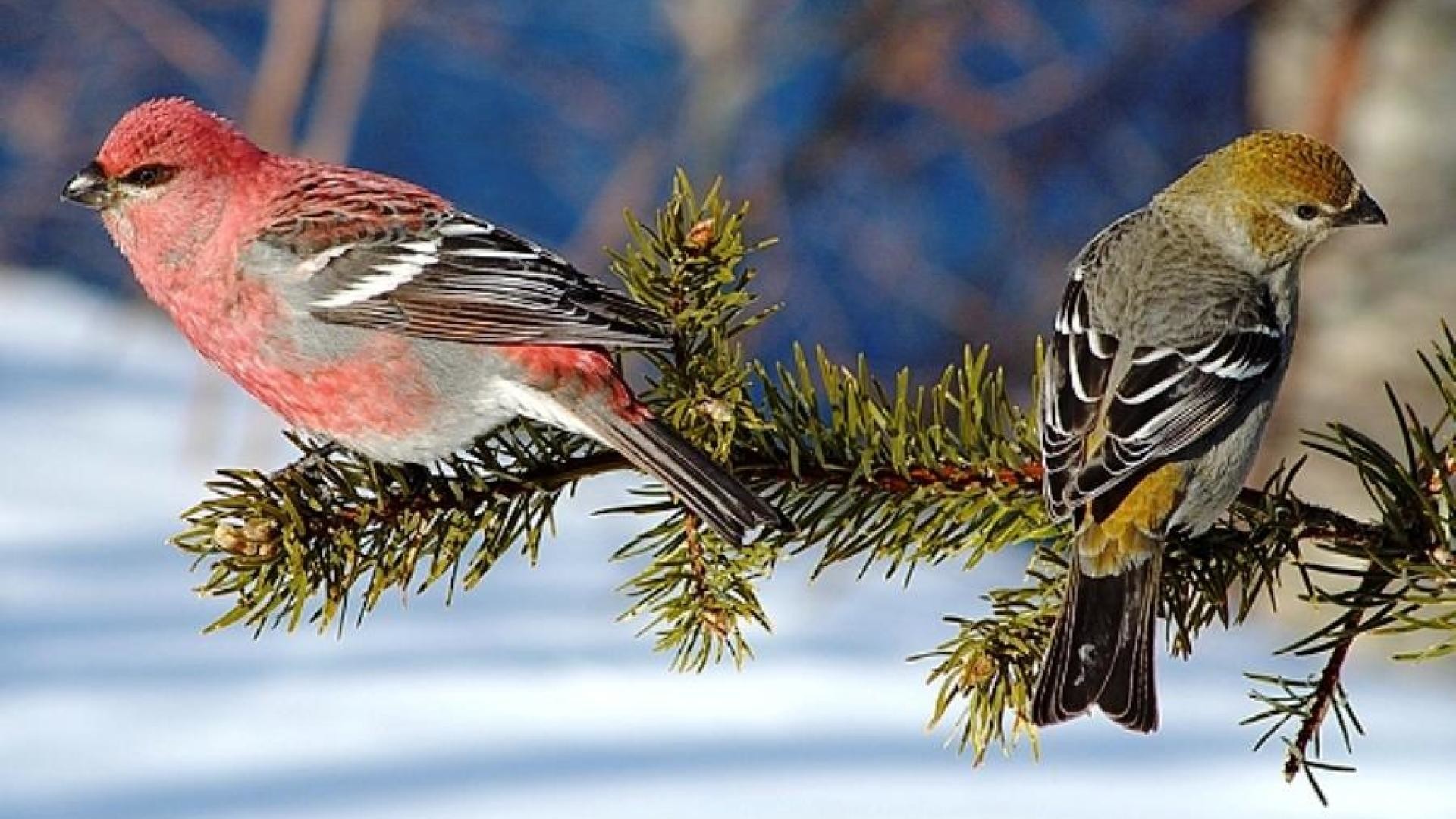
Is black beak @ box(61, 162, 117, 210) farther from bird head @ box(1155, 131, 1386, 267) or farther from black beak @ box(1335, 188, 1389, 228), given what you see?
black beak @ box(1335, 188, 1389, 228)

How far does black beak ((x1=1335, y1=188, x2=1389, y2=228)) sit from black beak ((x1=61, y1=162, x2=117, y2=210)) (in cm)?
169

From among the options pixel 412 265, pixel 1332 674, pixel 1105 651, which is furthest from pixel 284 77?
pixel 1332 674

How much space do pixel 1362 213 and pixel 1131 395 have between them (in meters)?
0.45

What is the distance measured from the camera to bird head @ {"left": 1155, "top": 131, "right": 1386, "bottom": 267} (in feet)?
8.41

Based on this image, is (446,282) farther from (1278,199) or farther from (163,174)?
(1278,199)

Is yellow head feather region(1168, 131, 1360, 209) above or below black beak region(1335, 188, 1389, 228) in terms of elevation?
above

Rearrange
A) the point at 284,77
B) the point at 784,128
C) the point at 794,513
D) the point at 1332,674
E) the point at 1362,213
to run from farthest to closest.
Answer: the point at 784,128 → the point at 284,77 → the point at 1362,213 → the point at 794,513 → the point at 1332,674

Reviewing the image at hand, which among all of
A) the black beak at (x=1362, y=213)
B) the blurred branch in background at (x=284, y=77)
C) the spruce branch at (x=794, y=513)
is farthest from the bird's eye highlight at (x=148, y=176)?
the blurred branch in background at (x=284, y=77)

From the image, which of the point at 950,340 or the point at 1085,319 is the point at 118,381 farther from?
the point at 1085,319

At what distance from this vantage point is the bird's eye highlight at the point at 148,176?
8.57 feet

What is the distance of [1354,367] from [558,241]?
6.13 meters

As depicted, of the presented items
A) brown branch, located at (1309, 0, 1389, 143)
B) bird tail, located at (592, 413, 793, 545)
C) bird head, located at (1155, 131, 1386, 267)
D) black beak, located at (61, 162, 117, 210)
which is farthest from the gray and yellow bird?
brown branch, located at (1309, 0, 1389, 143)

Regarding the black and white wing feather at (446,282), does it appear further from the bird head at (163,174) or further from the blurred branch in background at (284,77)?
the blurred branch in background at (284,77)

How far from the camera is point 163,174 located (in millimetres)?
2619
